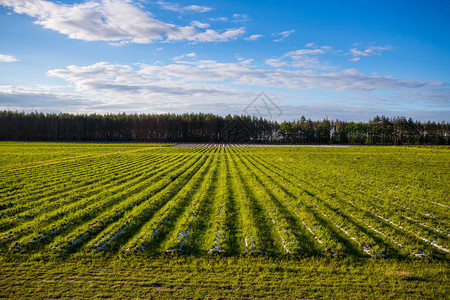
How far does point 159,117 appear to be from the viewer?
14188 cm

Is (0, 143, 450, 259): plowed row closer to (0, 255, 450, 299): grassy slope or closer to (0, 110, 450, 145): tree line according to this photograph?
(0, 255, 450, 299): grassy slope

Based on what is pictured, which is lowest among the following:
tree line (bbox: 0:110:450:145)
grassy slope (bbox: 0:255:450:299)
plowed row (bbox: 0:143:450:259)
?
grassy slope (bbox: 0:255:450:299)

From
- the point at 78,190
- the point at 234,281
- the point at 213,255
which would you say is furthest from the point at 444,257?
the point at 78,190

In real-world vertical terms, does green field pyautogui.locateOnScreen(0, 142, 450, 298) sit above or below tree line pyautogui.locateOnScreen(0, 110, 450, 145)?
below

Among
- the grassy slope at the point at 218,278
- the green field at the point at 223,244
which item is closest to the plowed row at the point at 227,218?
the green field at the point at 223,244

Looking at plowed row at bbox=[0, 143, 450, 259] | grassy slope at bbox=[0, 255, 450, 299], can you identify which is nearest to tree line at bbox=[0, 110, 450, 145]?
plowed row at bbox=[0, 143, 450, 259]

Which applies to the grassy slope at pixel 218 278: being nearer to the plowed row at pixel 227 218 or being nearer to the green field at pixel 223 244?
the green field at pixel 223 244

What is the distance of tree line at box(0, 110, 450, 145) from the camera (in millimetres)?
127812

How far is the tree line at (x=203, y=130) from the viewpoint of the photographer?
128 metres

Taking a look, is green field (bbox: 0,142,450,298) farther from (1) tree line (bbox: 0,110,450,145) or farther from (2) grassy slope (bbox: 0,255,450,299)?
(1) tree line (bbox: 0,110,450,145)

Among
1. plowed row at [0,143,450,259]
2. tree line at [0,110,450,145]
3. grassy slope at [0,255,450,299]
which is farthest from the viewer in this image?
tree line at [0,110,450,145]

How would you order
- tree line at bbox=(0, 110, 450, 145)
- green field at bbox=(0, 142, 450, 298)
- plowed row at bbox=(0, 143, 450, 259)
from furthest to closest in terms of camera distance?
tree line at bbox=(0, 110, 450, 145) → plowed row at bbox=(0, 143, 450, 259) → green field at bbox=(0, 142, 450, 298)

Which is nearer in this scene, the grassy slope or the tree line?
the grassy slope

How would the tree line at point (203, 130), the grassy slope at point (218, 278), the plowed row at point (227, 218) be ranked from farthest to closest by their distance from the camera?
the tree line at point (203, 130)
the plowed row at point (227, 218)
the grassy slope at point (218, 278)
